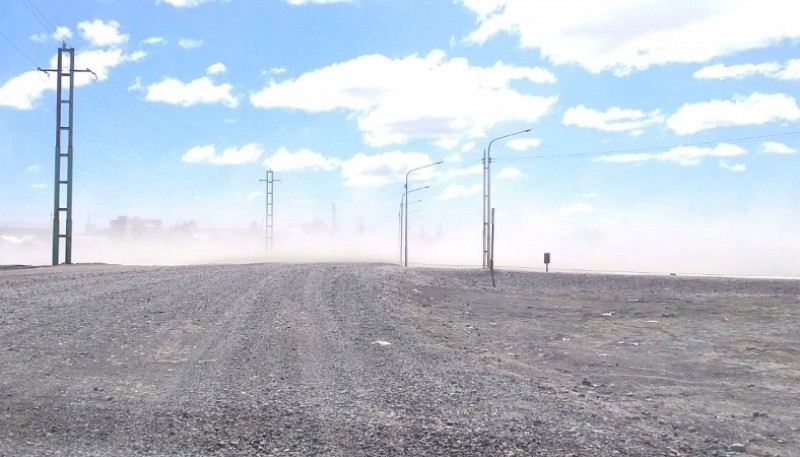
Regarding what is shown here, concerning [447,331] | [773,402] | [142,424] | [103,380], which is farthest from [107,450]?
[447,331]

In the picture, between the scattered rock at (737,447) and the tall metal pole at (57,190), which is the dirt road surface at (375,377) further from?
the tall metal pole at (57,190)

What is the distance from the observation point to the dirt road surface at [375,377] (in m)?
7.27

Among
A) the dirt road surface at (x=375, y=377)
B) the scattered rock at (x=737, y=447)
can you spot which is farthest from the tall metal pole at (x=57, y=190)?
the scattered rock at (x=737, y=447)

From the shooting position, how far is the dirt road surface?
7.27 meters

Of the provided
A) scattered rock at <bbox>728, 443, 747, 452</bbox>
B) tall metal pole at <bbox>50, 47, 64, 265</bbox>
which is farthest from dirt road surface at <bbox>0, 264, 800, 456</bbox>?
tall metal pole at <bbox>50, 47, 64, 265</bbox>

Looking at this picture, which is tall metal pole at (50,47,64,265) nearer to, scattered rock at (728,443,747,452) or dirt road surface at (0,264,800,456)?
dirt road surface at (0,264,800,456)

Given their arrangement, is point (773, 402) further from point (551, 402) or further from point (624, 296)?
point (624, 296)

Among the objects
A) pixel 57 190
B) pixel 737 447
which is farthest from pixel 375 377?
pixel 57 190

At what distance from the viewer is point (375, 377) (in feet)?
33.3

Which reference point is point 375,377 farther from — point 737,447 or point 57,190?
point 57,190

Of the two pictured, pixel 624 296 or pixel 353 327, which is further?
pixel 624 296

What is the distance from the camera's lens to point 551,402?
349 inches

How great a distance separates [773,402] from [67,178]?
3977 cm

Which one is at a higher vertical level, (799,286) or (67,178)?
(67,178)
